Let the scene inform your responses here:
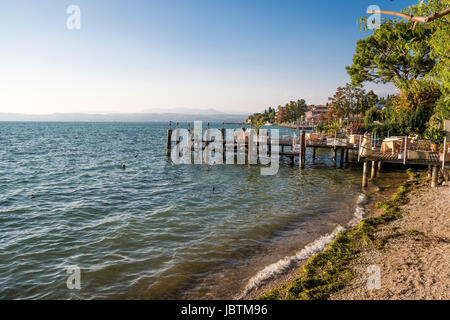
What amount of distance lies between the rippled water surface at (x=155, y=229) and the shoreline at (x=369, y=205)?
1.85 feet

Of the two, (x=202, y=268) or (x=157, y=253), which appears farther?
(x=157, y=253)

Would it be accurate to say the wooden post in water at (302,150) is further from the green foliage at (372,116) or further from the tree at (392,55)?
the green foliage at (372,116)

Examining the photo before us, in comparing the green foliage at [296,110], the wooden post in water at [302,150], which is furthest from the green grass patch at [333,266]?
the green foliage at [296,110]

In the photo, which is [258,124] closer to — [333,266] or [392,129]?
[392,129]

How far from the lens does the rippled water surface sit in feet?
25.9

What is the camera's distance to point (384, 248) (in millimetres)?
8562

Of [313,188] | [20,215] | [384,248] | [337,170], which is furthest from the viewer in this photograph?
[337,170]

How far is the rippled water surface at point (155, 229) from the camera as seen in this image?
7.88 m

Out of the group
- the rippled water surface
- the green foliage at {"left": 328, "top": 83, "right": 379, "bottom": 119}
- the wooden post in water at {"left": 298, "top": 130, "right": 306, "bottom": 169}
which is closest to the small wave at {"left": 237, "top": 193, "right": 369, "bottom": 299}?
the rippled water surface
